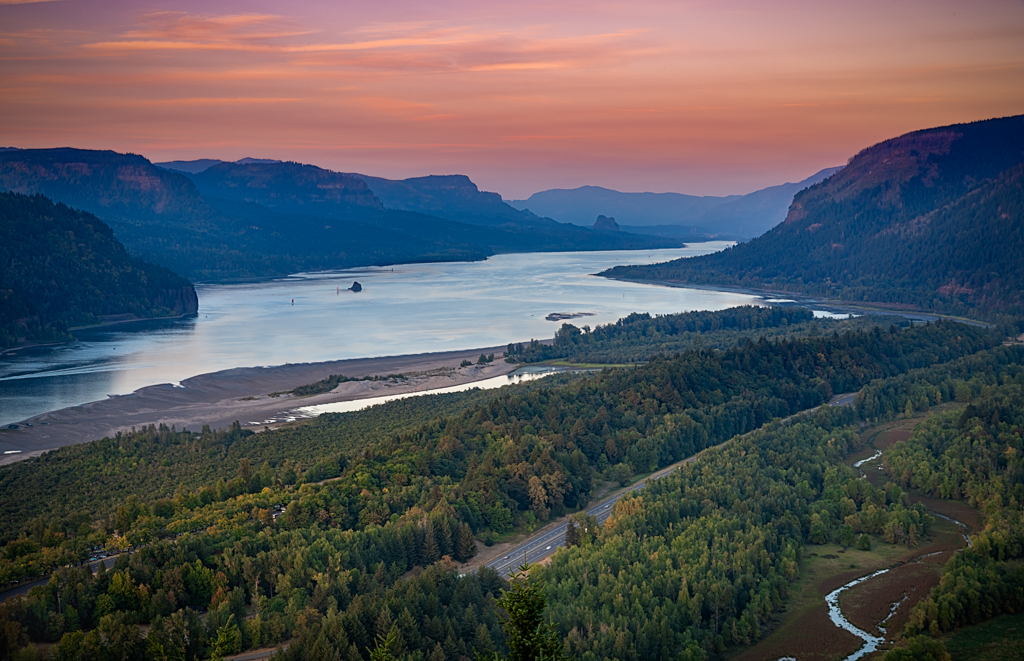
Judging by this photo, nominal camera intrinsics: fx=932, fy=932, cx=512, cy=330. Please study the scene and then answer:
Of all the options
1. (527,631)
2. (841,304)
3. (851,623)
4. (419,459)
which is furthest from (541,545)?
(841,304)

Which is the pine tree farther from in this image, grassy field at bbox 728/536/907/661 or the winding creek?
the winding creek

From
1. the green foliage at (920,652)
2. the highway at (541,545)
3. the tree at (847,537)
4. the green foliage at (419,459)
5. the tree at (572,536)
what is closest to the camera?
the green foliage at (920,652)

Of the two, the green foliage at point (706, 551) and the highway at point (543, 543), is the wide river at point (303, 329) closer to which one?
the highway at point (543, 543)

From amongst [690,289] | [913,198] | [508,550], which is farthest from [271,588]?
[913,198]

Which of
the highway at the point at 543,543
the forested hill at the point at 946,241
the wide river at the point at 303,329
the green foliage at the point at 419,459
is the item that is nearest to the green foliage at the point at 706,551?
the highway at the point at 543,543

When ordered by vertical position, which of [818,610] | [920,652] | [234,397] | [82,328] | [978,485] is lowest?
[818,610]

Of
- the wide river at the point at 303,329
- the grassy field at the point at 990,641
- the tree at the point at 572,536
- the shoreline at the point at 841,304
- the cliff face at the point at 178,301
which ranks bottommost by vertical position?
the grassy field at the point at 990,641

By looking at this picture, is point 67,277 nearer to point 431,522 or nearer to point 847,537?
point 431,522

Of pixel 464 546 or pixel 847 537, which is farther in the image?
pixel 847 537
